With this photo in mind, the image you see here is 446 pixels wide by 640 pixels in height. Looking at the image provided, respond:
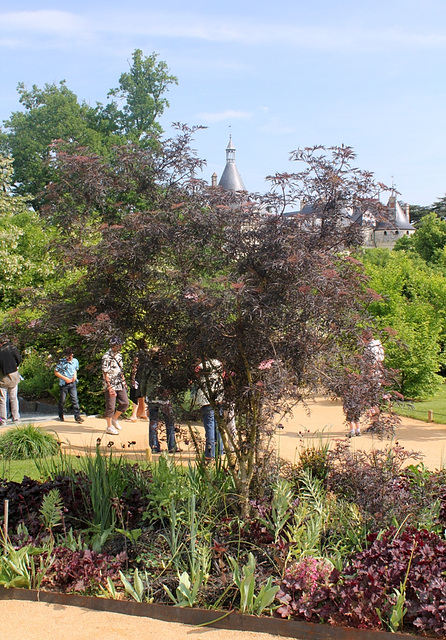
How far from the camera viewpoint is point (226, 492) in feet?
18.2

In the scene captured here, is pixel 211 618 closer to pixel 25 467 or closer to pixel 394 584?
pixel 394 584

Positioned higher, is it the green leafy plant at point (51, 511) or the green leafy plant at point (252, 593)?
the green leafy plant at point (51, 511)

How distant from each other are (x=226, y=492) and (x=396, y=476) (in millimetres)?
1411

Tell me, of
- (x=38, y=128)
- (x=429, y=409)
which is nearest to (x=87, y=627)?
(x=429, y=409)

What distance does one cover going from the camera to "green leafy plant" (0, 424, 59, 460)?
841 centimetres

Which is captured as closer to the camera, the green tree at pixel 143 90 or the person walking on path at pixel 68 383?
the person walking on path at pixel 68 383

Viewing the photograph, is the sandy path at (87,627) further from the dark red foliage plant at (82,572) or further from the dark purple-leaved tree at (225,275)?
the dark purple-leaved tree at (225,275)

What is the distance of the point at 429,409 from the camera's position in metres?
13.7

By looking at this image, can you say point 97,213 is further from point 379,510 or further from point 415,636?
point 415,636

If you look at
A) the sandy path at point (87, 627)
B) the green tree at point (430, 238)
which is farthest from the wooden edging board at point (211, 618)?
the green tree at point (430, 238)

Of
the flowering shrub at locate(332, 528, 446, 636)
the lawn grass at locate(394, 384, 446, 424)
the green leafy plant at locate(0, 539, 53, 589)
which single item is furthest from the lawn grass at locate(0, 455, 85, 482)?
the lawn grass at locate(394, 384, 446, 424)

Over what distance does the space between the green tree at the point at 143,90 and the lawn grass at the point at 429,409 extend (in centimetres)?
3184

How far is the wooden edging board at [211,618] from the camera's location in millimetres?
3906

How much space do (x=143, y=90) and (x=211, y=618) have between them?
44215 mm
